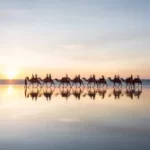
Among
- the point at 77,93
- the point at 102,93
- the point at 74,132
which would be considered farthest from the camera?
the point at 102,93

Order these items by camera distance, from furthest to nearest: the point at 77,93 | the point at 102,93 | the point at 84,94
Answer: the point at 102,93, the point at 77,93, the point at 84,94

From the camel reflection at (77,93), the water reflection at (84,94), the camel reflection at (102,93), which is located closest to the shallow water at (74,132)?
the water reflection at (84,94)

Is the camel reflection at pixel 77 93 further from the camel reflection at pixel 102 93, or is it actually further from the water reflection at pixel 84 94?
the camel reflection at pixel 102 93

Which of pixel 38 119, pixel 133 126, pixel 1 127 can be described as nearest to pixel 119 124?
pixel 133 126

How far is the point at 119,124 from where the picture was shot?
34.3 feet

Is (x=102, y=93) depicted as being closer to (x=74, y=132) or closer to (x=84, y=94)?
(x=84, y=94)

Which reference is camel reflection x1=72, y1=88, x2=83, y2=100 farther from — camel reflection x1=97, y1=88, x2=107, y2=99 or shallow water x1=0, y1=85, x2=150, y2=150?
shallow water x1=0, y1=85, x2=150, y2=150

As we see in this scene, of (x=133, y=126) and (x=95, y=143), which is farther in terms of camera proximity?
(x=133, y=126)

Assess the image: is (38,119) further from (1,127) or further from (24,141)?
(24,141)

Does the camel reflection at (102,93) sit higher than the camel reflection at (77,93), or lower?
lower

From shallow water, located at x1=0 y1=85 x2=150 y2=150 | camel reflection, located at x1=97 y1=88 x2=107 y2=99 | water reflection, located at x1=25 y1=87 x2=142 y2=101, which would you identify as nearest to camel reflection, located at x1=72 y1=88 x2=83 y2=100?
water reflection, located at x1=25 y1=87 x2=142 y2=101

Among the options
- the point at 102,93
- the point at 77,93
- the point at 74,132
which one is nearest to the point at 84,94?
the point at 77,93

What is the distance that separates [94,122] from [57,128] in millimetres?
1670

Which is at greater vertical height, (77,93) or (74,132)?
(77,93)
